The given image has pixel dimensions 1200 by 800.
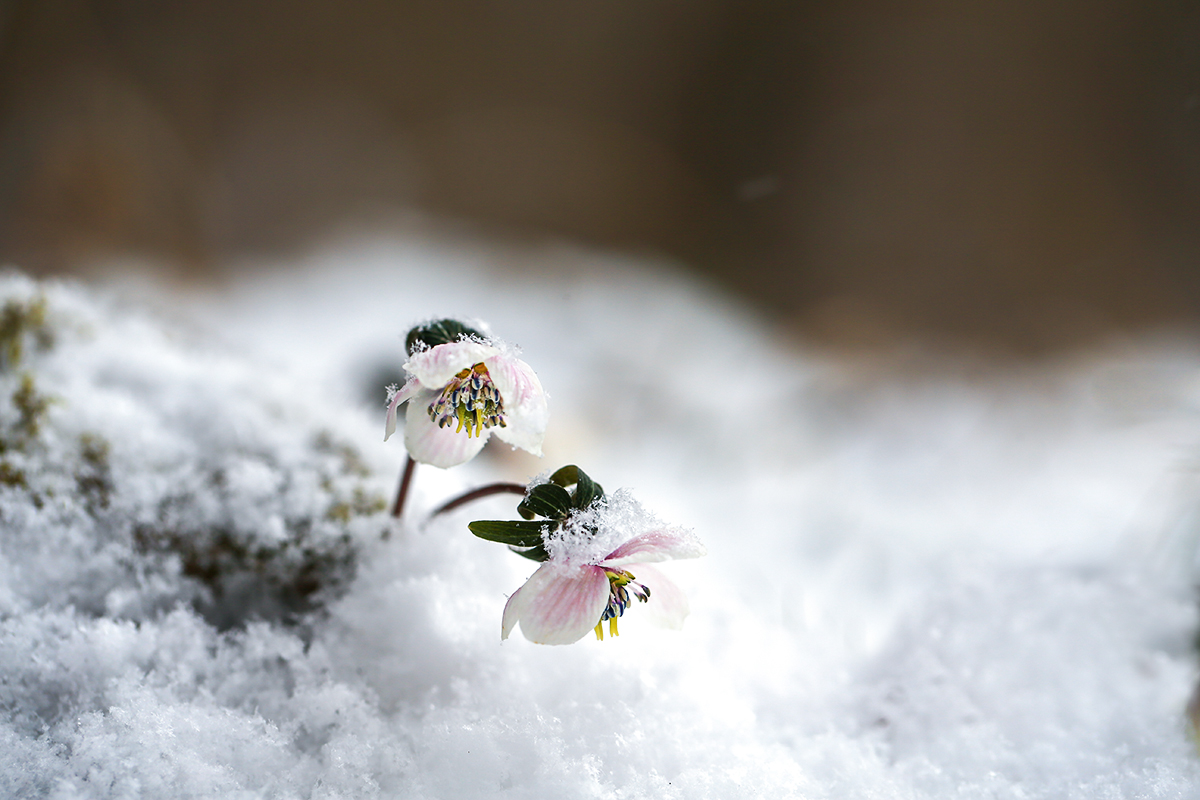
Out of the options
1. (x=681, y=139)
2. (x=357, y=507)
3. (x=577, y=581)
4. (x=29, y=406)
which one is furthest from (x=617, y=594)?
(x=681, y=139)

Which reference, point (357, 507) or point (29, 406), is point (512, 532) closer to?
point (357, 507)

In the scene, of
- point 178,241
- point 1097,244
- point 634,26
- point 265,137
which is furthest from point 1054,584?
point 265,137

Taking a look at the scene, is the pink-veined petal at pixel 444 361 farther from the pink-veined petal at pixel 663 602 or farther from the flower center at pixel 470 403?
the pink-veined petal at pixel 663 602

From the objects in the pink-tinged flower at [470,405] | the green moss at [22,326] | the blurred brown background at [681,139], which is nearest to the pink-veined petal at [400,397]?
the pink-tinged flower at [470,405]

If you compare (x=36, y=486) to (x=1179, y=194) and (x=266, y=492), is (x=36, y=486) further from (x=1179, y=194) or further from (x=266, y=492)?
(x=1179, y=194)

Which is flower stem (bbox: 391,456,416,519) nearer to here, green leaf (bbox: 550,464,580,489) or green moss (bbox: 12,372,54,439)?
green leaf (bbox: 550,464,580,489)

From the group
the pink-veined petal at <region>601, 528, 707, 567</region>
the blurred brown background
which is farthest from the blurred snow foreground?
the blurred brown background
